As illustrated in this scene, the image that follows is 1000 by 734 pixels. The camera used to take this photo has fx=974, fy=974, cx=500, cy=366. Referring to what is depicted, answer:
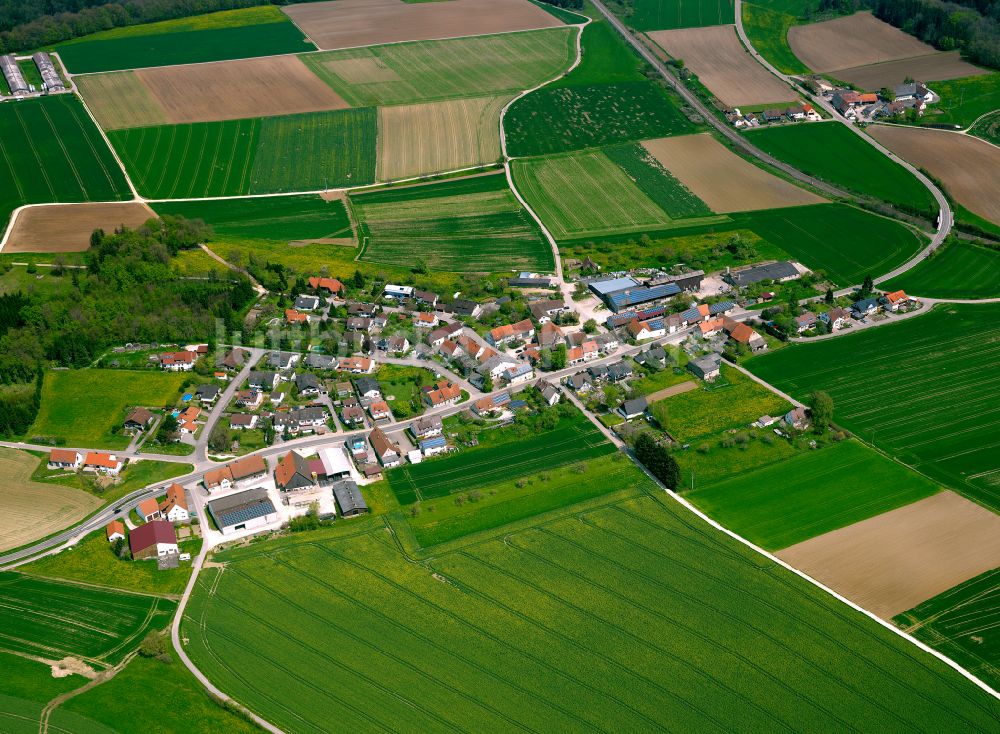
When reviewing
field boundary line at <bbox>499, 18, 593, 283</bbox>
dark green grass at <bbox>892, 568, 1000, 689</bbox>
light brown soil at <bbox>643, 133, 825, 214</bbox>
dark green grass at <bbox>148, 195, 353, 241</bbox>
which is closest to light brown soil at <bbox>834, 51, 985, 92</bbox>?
light brown soil at <bbox>643, 133, 825, 214</bbox>

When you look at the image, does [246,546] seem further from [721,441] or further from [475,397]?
[721,441]

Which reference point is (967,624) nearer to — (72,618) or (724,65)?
(72,618)

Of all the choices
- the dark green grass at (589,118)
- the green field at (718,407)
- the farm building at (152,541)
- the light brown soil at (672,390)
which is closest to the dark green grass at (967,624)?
the green field at (718,407)

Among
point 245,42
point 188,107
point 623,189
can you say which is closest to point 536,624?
point 623,189

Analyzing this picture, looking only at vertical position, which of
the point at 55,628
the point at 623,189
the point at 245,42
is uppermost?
the point at 245,42

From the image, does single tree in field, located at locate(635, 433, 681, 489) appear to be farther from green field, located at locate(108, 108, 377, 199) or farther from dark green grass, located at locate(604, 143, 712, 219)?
green field, located at locate(108, 108, 377, 199)
